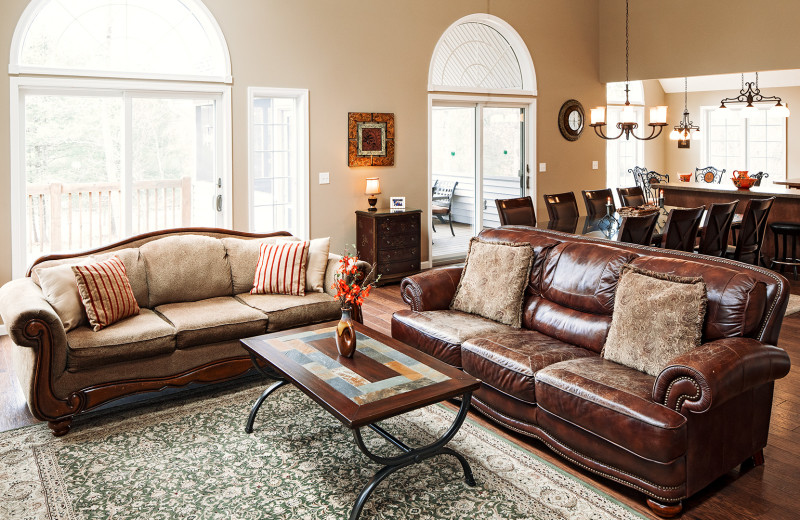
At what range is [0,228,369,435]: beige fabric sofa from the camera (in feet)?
11.7

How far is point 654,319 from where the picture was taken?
3.20 metres

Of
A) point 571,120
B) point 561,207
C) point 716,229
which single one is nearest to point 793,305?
point 716,229

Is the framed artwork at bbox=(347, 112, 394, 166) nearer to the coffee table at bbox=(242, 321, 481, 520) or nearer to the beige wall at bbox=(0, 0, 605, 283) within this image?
the beige wall at bbox=(0, 0, 605, 283)

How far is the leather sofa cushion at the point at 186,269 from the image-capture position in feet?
14.9

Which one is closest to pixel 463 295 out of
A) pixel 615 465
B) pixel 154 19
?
pixel 615 465

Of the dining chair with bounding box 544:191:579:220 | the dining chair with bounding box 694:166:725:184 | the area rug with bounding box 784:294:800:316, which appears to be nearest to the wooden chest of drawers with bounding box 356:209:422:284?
the dining chair with bounding box 544:191:579:220

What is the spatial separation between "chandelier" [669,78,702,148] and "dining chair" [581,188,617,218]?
509 cm

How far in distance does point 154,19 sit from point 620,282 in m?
4.69

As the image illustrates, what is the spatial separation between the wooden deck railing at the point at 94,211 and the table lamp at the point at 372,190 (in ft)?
6.07

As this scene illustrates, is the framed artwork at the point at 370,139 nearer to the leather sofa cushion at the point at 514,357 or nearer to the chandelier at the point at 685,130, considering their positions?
the leather sofa cushion at the point at 514,357

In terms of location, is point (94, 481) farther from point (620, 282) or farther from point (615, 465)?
point (620, 282)

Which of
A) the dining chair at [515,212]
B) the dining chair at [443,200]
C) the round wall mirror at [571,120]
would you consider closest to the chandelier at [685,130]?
the round wall mirror at [571,120]

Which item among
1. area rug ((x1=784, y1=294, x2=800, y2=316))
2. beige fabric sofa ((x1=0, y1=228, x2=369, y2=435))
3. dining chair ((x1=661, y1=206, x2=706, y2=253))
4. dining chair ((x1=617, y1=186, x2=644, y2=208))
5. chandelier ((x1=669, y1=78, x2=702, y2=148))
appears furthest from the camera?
chandelier ((x1=669, y1=78, x2=702, y2=148))

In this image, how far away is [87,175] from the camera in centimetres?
577
